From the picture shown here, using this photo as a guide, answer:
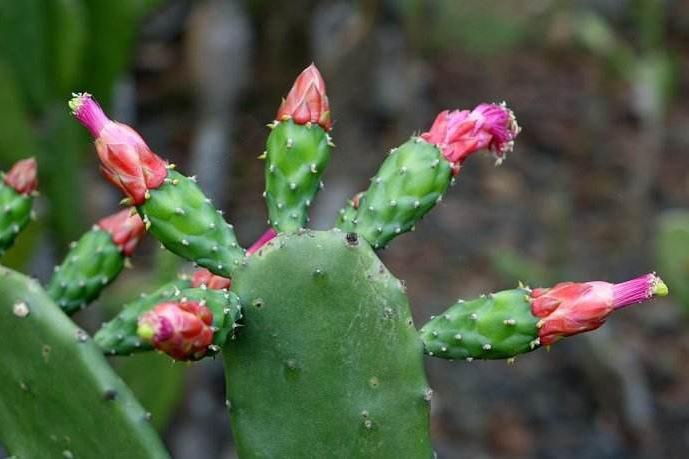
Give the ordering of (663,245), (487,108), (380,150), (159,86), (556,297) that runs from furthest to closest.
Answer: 1. (159,86)
2. (380,150)
3. (663,245)
4. (487,108)
5. (556,297)

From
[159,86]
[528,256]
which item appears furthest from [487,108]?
[159,86]

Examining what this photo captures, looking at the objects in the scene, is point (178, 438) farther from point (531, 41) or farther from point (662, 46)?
point (662, 46)

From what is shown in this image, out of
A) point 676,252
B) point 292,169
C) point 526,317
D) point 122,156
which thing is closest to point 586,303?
point 526,317

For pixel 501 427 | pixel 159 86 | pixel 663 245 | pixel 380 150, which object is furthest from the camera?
pixel 159 86

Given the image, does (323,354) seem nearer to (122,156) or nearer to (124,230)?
(122,156)

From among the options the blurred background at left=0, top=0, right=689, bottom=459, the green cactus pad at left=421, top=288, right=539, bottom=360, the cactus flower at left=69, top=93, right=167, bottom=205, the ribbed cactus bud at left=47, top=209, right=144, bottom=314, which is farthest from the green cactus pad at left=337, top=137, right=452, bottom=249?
the blurred background at left=0, top=0, right=689, bottom=459

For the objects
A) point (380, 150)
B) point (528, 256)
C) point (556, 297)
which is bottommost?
point (556, 297)

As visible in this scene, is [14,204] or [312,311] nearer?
[312,311]

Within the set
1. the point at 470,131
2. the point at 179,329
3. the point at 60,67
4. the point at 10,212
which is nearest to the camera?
the point at 179,329
